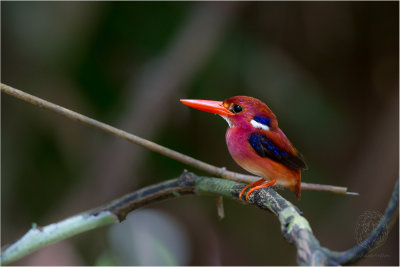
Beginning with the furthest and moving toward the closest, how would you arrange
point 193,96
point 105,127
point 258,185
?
point 193,96, point 258,185, point 105,127

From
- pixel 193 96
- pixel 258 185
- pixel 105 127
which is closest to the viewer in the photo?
pixel 105 127

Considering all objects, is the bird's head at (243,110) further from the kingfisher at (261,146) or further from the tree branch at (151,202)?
the tree branch at (151,202)

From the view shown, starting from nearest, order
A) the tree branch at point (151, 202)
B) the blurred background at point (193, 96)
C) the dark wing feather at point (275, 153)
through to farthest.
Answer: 1. the tree branch at point (151, 202)
2. the dark wing feather at point (275, 153)
3. the blurred background at point (193, 96)

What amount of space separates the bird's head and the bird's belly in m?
0.05

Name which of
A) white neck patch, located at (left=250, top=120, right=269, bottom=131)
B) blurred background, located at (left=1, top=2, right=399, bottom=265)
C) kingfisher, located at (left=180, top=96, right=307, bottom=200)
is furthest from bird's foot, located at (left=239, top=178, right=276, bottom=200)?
blurred background, located at (left=1, top=2, right=399, bottom=265)

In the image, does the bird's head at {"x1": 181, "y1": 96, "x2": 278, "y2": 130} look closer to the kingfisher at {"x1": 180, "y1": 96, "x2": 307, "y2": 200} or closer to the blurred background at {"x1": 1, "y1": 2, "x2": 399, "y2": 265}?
the kingfisher at {"x1": 180, "y1": 96, "x2": 307, "y2": 200}

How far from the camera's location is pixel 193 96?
102 inches

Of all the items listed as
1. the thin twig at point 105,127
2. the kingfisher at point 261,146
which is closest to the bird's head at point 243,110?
the kingfisher at point 261,146

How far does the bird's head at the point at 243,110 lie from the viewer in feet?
3.00

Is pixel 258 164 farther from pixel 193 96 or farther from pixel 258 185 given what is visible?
pixel 193 96

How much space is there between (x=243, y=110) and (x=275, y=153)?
104 mm

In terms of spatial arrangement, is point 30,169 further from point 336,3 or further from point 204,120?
point 336,3

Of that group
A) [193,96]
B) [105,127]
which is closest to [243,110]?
[105,127]

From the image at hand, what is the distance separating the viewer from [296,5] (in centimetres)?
276
